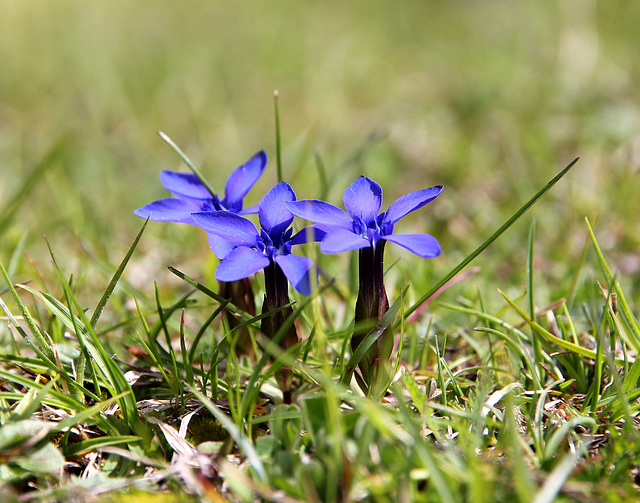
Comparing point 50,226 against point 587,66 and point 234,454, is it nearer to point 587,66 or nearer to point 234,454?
point 234,454

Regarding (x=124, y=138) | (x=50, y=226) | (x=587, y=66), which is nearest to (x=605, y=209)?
(x=587, y=66)

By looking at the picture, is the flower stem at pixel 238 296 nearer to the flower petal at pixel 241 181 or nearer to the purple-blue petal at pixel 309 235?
the flower petal at pixel 241 181

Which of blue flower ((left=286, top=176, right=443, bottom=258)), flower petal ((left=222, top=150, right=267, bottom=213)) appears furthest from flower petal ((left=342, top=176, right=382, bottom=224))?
flower petal ((left=222, top=150, right=267, bottom=213))

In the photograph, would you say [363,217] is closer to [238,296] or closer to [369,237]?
[369,237]

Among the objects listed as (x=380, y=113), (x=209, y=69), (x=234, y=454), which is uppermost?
(x=209, y=69)

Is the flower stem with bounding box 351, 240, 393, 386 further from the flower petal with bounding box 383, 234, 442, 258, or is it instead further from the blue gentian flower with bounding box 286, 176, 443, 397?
the flower petal with bounding box 383, 234, 442, 258

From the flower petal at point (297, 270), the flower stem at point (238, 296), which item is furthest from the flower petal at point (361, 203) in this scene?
the flower stem at point (238, 296)
